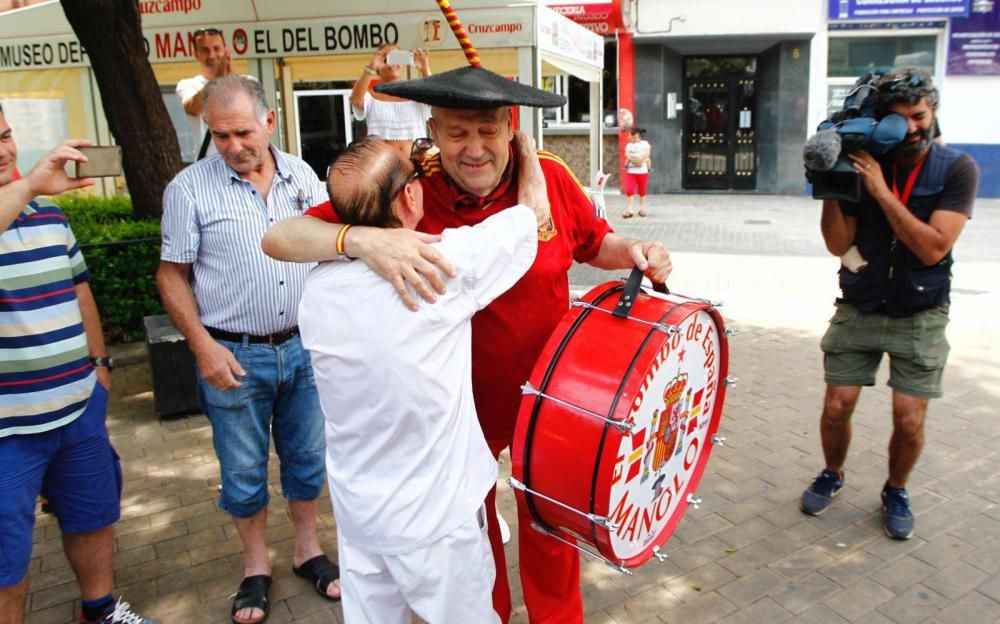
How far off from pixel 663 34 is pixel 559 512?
→ 15932 mm

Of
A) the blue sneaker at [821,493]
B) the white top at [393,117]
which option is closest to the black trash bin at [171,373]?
the white top at [393,117]

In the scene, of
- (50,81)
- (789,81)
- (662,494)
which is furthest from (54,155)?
(789,81)

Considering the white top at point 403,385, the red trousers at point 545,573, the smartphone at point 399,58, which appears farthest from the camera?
the smartphone at point 399,58

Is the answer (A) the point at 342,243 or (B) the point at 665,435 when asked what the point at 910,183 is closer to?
(B) the point at 665,435

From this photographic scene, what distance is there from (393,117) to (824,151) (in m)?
4.30

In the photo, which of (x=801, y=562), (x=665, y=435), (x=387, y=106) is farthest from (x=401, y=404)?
(x=387, y=106)

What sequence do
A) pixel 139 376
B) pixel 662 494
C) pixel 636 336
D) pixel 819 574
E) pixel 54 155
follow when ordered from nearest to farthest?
pixel 636 336 < pixel 54 155 < pixel 662 494 < pixel 819 574 < pixel 139 376

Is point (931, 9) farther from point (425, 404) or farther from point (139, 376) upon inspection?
point (425, 404)

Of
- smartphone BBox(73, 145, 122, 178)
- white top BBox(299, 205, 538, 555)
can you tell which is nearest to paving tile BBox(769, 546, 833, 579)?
white top BBox(299, 205, 538, 555)

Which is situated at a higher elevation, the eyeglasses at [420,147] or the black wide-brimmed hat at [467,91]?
the black wide-brimmed hat at [467,91]

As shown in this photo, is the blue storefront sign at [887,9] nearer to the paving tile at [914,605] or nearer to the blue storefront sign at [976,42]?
the blue storefront sign at [976,42]

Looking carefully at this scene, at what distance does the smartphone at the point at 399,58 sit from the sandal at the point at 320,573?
428 cm

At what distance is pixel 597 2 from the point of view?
15828mm

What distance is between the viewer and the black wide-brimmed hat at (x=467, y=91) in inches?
80.7
